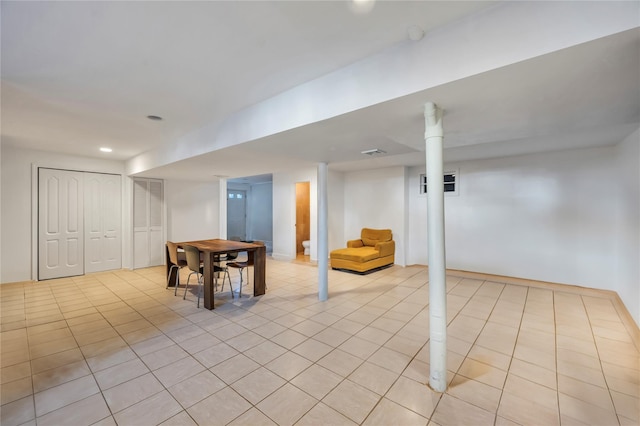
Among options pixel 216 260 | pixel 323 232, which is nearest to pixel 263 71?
pixel 323 232

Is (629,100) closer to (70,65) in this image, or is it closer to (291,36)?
(291,36)

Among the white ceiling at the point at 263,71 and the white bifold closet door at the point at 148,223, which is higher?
the white ceiling at the point at 263,71

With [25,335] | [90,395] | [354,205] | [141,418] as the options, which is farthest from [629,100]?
[25,335]

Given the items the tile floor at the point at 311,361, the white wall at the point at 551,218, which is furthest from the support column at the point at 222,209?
the white wall at the point at 551,218

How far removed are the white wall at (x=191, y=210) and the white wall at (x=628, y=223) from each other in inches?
317

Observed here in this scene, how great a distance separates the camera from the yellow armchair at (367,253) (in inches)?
223

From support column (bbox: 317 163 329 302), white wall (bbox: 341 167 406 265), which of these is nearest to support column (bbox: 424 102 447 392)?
support column (bbox: 317 163 329 302)

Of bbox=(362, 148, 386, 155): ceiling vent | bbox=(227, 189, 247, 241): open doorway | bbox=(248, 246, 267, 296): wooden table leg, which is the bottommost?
bbox=(248, 246, 267, 296): wooden table leg

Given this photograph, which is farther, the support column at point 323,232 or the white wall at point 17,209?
the white wall at point 17,209

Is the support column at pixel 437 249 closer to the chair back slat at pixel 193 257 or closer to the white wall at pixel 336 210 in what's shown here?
the chair back slat at pixel 193 257

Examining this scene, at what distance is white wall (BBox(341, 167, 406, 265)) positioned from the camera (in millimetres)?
6391

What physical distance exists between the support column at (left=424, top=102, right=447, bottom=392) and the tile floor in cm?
21

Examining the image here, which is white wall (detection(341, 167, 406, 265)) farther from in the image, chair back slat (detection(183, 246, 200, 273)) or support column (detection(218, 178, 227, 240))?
chair back slat (detection(183, 246, 200, 273))

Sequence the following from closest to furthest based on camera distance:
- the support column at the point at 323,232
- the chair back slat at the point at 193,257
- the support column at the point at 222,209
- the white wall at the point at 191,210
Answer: the chair back slat at the point at 193,257, the support column at the point at 323,232, the white wall at the point at 191,210, the support column at the point at 222,209
